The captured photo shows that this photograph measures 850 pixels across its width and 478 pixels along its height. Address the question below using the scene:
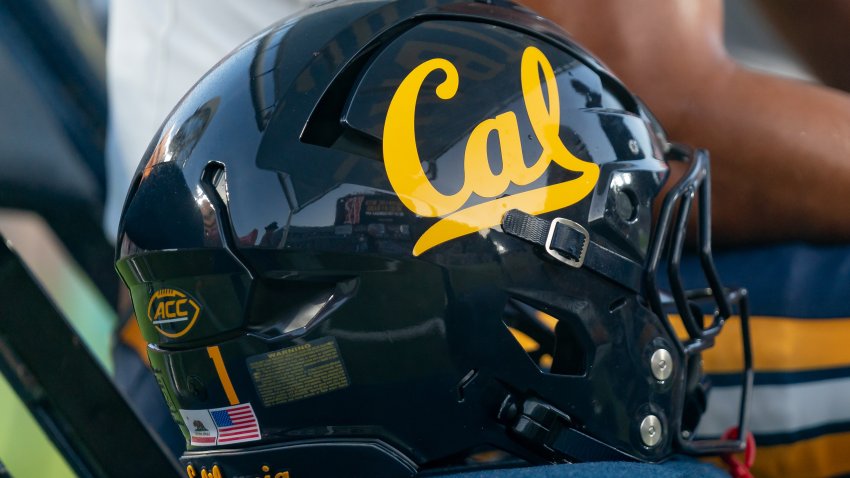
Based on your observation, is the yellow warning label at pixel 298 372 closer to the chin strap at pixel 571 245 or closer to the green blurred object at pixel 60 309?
the chin strap at pixel 571 245

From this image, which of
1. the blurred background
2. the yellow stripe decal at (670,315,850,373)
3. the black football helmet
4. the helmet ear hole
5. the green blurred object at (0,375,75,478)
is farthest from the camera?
the blurred background

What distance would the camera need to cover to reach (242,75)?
0.97m

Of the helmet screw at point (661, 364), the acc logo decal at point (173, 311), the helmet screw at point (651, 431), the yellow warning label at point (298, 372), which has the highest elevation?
the acc logo decal at point (173, 311)

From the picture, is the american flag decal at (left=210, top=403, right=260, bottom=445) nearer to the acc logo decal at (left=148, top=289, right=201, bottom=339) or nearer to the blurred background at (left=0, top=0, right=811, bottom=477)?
the acc logo decal at (left=148, top=289, right=201, bottom=339)

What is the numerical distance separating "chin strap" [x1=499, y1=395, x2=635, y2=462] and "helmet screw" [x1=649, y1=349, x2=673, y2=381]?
97 millimetres

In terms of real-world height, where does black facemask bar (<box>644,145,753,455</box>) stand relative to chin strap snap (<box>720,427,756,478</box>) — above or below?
above

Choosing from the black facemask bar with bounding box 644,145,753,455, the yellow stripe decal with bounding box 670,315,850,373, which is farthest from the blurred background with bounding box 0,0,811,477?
the black facemask bar with bounding box 644,145,753,455

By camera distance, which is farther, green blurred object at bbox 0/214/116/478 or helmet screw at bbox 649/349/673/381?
green blurred object at bbox 0/214/116/478

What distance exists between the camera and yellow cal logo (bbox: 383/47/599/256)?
A: 3.04ft

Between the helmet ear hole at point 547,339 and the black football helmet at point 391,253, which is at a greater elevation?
the black football helmet at point 391,253

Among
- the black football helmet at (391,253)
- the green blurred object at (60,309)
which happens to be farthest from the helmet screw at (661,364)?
the green blurred object at (60,309)

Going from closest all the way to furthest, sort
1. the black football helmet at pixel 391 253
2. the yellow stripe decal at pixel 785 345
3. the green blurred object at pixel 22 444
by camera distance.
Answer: the black football helmet at pixel 391 253 < the green blurred object at pixel 22 444 < the yellow stripe decal at pixel 785 345

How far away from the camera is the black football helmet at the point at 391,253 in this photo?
92cm

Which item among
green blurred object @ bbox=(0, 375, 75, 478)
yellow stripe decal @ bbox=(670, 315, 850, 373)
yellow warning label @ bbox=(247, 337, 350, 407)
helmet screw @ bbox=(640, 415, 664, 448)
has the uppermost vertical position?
yellow warning label @ bbox=(247, 337, 350, 407)
